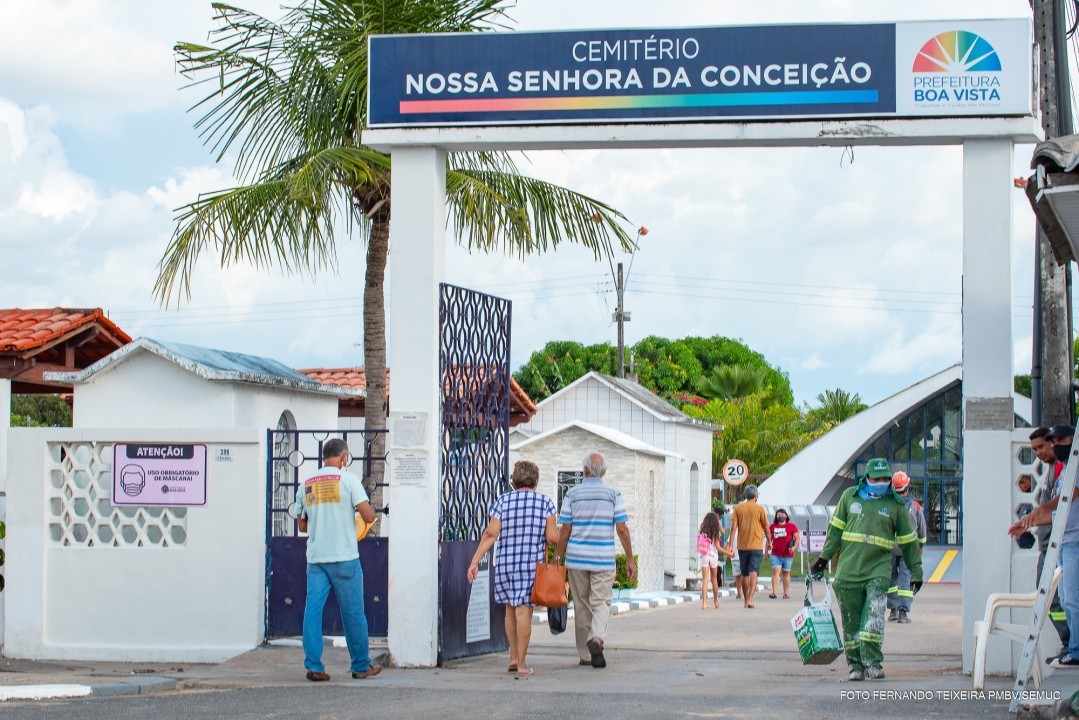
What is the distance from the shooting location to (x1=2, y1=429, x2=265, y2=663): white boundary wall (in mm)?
12227

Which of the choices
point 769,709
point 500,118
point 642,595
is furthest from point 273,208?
point 642,595

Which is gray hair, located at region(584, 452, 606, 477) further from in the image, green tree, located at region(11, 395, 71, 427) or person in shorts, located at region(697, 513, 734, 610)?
green tree, located at region(11, 395, 71, 427)

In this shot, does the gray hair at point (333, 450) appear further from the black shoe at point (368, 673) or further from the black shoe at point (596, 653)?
the black shoe at point (596, 653)

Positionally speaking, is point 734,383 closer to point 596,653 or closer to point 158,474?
point 158,474

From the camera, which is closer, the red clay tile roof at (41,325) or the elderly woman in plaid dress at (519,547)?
the elderly woman in plaid dress at (519,547)

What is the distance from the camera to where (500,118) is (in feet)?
37.2

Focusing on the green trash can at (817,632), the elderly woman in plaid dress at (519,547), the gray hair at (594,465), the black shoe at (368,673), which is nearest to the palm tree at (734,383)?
the gray hair at (594,465)

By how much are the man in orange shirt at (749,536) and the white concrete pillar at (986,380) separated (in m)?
10.3

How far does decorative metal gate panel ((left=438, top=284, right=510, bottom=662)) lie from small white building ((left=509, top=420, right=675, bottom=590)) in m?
13.9

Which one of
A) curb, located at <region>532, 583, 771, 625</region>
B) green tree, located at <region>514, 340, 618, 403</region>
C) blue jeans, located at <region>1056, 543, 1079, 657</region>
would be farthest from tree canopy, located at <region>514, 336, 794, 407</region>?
blue jeans, located at <region>1056, 543, 1079, 657</region>

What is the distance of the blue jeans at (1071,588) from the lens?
8.56 metres

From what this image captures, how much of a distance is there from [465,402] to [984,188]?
4.62m

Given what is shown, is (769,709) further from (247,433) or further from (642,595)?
(642,595)

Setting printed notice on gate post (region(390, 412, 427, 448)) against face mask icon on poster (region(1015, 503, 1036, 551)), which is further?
printed notice on gate post (region(390, 412, 427, 448))
